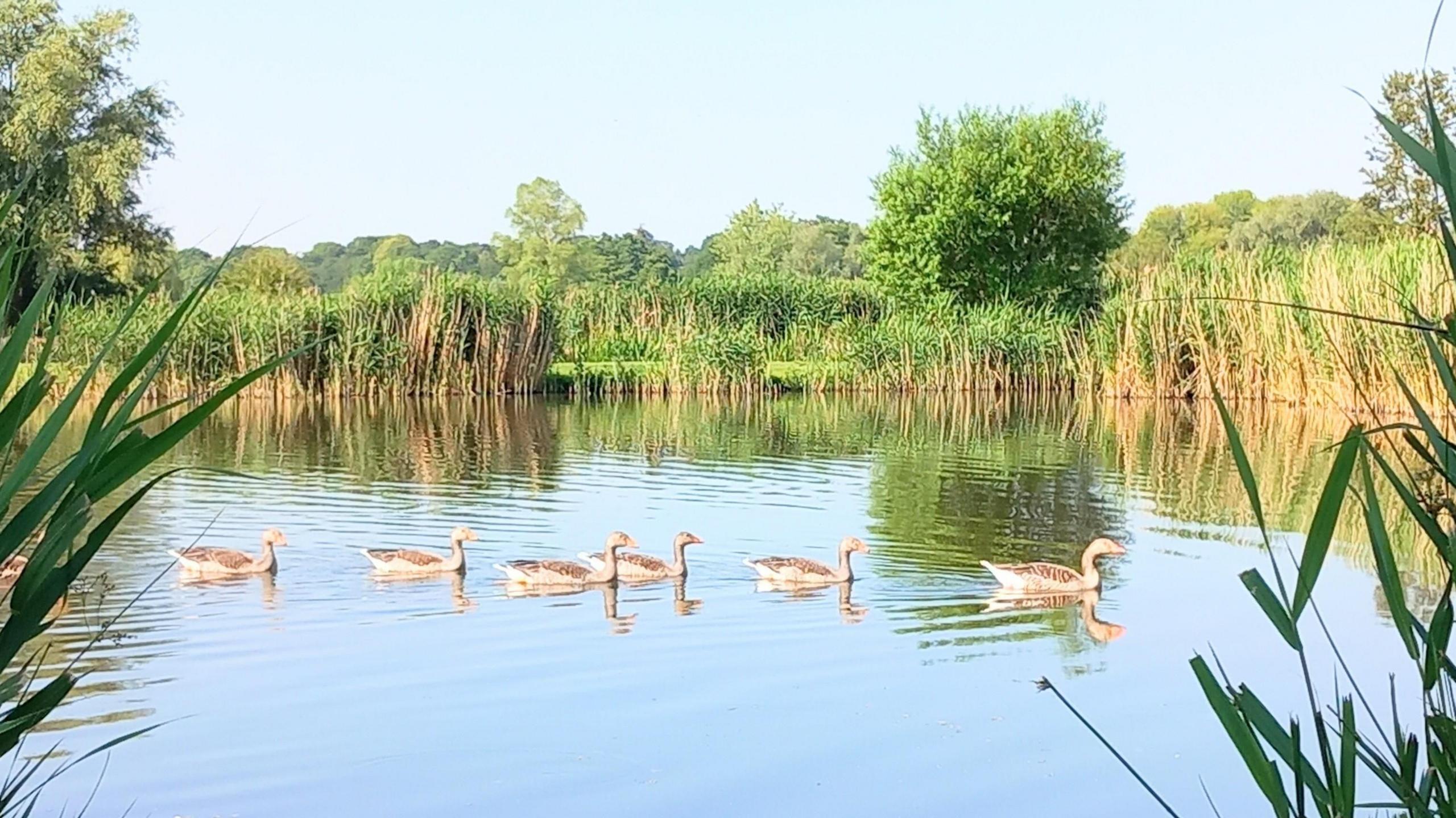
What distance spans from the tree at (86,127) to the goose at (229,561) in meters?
27.0

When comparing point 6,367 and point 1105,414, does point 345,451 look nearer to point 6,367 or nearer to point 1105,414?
point 1105,414

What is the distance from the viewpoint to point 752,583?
467 inches

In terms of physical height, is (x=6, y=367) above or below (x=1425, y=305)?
below

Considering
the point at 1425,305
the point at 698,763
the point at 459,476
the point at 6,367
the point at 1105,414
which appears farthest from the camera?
the point at 1105,414

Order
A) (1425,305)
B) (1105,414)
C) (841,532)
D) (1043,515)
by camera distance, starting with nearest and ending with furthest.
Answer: (841,532) → (1043,515) → (1425,305) → (1105,414)

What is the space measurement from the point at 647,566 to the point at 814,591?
127 centimetres

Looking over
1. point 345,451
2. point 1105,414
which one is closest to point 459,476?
point 345,451

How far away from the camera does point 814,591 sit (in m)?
11.4

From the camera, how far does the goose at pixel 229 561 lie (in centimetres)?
1144

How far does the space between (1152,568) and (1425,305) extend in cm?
1010

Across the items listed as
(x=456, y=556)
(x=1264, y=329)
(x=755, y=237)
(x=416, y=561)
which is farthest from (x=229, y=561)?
(x=755, y=237)

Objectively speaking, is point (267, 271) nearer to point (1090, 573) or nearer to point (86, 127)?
point (86, 127)

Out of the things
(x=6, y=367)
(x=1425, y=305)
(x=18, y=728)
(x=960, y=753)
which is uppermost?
(x=1425, y=305)

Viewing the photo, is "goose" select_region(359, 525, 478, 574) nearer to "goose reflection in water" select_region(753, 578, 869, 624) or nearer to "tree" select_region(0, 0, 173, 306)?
"goose reflection in water" select_region(753, 578, 869, 624)
